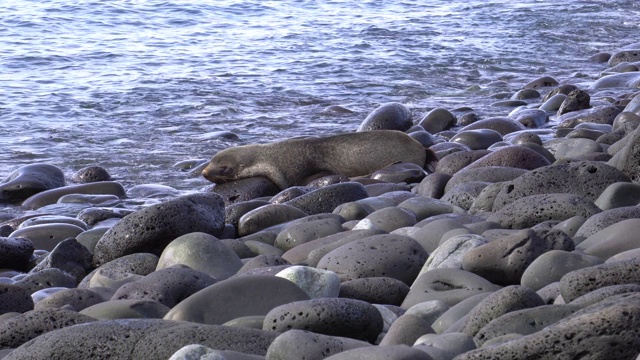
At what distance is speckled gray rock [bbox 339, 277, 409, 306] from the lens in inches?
161

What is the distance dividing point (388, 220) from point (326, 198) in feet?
3.78

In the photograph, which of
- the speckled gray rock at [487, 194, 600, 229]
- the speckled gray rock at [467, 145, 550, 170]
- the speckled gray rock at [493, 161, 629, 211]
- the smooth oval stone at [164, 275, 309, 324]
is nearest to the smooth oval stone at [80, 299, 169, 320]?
the smooth oval stone at [164, 275, 309, 324]

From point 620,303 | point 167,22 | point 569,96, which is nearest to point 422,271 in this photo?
point 620,303

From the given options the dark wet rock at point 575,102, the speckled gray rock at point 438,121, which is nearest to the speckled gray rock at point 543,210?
the speckled gray rock at point 438,121

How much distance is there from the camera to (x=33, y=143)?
10.6 metres

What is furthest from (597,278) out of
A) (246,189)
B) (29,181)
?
(29,181)

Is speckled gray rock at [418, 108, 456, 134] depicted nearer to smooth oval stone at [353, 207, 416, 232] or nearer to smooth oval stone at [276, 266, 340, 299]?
smooth oval stone at [353, 207, 416, 232]

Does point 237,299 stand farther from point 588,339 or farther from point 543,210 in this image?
point 543,210

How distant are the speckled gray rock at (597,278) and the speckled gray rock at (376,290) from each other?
934 mm

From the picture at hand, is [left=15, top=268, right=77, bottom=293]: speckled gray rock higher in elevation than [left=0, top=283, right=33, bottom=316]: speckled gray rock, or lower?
lower

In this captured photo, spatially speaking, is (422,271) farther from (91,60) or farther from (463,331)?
(91,60)

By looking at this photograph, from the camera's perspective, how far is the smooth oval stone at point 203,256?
4961 mm

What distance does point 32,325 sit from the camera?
142 inches

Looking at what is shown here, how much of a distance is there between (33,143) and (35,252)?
4.52 meters
